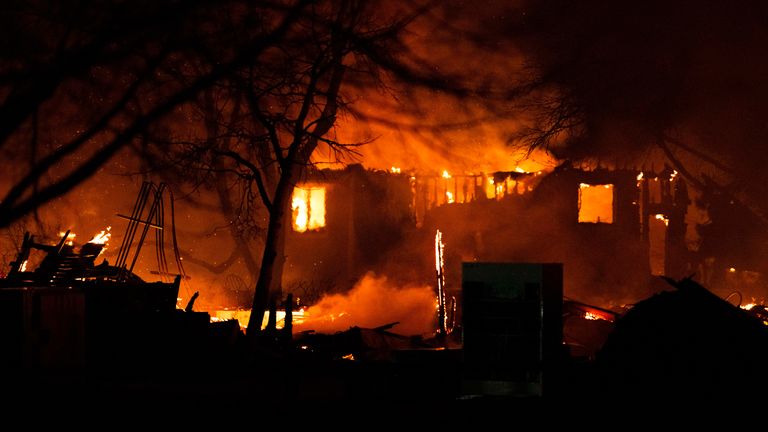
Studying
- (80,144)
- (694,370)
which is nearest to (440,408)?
(694,370)

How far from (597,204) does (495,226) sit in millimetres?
2959

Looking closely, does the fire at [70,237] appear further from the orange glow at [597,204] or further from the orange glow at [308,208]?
the orange glow at [597,204]

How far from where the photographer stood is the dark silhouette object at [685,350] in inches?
297

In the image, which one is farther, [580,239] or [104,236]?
[580,239]

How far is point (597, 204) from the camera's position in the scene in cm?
2023

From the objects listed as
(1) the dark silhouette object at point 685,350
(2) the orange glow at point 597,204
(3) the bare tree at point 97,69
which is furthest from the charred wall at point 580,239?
(1) the dark silhouette object at point 685,350

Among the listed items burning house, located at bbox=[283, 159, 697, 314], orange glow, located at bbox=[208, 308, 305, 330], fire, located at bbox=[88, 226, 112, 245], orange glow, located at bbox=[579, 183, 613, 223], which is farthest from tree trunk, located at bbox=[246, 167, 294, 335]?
orange glow, located at bbox=[579, 183, 613, 223]

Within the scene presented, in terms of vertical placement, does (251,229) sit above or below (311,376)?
above

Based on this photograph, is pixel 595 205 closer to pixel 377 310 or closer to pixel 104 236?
pixel 377 310

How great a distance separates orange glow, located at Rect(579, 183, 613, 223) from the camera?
20.1 meters

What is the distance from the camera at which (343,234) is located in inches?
847

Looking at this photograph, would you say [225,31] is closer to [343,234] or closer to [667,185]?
[343,234]

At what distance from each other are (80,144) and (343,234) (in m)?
7.83

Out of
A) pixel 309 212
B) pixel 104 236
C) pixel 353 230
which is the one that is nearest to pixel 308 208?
pixel 309 212
